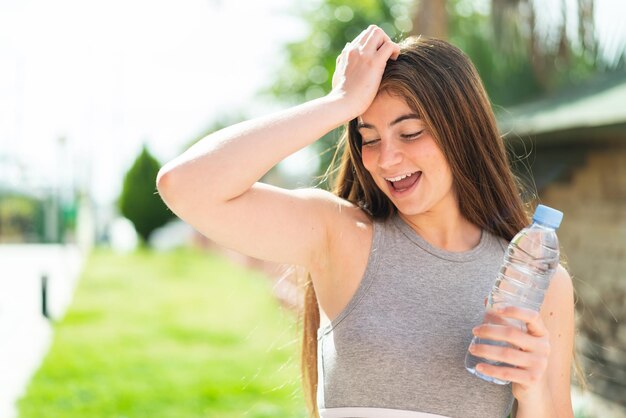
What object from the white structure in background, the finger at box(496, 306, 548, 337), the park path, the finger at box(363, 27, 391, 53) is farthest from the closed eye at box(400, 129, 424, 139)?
the white structure in background

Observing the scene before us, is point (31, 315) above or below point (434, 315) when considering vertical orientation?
below

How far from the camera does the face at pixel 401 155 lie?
1.99 meters

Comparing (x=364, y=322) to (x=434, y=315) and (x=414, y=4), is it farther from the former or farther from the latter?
(x=414, y=4)

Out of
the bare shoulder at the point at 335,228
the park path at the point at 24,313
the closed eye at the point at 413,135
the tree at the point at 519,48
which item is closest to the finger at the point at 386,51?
the closed eye at the point at 413,135

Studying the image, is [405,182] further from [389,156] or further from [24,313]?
[24,313]

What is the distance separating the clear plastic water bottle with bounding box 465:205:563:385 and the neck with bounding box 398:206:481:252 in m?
0.16

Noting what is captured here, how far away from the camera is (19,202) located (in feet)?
94.8

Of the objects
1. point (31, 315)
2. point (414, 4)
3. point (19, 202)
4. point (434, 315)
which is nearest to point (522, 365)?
point (434, 315)

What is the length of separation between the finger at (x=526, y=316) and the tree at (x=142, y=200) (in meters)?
28.6

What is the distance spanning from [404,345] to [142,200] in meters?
29.4

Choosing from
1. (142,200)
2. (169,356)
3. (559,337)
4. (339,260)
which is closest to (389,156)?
(339,260)

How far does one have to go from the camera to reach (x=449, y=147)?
204 cm

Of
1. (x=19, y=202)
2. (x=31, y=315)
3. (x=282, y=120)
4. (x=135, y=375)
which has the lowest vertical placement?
(x=19, y=202)

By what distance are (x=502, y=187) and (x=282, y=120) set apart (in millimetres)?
677
